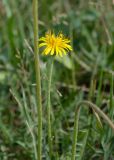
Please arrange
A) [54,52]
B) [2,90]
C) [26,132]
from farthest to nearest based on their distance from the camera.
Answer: [2,90], [26,132], [54,52]

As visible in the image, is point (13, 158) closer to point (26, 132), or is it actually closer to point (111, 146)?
point (26, 132)

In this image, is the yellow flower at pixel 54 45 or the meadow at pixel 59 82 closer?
the yellow flower at pixel 54 45

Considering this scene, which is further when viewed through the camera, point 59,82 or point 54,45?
point 59,82

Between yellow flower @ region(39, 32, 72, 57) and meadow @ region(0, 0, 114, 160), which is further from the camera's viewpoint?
meadow @ region(0, 0, 114, 160)

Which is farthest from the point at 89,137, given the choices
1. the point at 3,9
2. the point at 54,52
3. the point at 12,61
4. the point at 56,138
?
the point at 3,9

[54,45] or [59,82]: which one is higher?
[54,45]

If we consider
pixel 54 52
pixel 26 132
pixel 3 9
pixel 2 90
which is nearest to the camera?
pixel 54 52

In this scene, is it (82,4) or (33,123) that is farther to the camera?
(82,4)

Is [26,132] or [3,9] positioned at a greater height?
[3,9]
